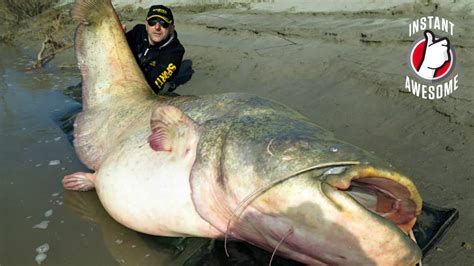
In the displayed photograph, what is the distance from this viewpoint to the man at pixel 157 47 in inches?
189

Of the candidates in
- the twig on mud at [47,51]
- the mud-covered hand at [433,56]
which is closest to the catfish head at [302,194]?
the mud-covered hand at [433,56]

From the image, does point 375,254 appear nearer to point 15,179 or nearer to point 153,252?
point 153,252

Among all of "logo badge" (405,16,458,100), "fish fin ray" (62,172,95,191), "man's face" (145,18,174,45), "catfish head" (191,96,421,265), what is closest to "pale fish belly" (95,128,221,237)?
"catfish head" (191,96,421,265)

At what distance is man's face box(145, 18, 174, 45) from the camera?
4793mm

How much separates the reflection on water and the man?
1122mm

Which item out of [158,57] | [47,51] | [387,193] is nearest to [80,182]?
[158,57]

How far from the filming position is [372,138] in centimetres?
357

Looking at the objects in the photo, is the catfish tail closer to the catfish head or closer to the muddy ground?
the catfish head

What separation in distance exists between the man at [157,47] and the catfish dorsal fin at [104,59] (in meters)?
0.82

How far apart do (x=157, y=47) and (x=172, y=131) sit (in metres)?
2.97

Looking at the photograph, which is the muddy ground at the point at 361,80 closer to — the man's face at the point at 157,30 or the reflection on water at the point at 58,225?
the man's face at the point at 157,30

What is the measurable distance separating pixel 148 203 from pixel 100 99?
1.67m

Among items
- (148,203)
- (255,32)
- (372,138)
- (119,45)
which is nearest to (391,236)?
(148,203)

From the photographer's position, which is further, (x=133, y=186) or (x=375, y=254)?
(x=133, y=186)
